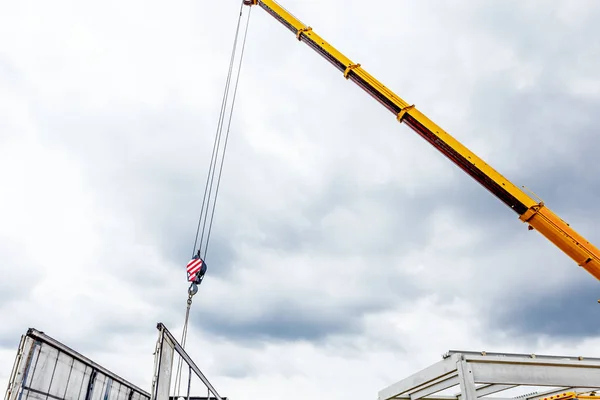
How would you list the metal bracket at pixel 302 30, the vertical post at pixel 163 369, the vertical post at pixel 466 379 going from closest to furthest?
1. the vertical post at pixel 163 369
2. the vertical post at pixel 466 379
3. the metal bracket at pixel 302 30

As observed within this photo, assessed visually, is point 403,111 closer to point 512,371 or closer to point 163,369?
point 512,371

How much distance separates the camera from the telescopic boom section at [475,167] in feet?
41.1

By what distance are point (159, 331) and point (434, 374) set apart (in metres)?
4.84

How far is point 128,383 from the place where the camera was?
9969 millimetres

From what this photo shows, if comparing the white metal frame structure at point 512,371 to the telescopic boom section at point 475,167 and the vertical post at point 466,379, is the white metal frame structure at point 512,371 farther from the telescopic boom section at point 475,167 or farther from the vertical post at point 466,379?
the telescopic boom section at point 475,167

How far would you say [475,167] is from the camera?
14.0 m

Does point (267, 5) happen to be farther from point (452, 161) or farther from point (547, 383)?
point (547, 383)

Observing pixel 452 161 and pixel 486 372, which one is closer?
pixel 486 372

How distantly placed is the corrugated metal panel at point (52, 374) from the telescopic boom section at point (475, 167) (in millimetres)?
12228

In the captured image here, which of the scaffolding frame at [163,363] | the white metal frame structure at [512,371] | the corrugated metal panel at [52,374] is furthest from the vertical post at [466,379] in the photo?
the corrugated metal panel at [52,374]

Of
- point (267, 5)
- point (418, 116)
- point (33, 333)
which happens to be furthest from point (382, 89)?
point (33, 333)

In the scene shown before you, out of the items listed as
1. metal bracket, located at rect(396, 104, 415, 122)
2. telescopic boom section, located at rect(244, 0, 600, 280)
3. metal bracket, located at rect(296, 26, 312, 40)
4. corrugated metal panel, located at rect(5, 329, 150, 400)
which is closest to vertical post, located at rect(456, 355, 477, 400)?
corrugated metal panel, located at rect(5, 329, 150, 400)

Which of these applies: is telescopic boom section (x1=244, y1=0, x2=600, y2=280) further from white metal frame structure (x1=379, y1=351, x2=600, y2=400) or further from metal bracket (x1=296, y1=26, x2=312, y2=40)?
white metal frame structure (x1=379, y1=351, x2=600, y2=400)

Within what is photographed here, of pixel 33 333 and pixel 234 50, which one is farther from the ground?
Result: pixel 234 50
